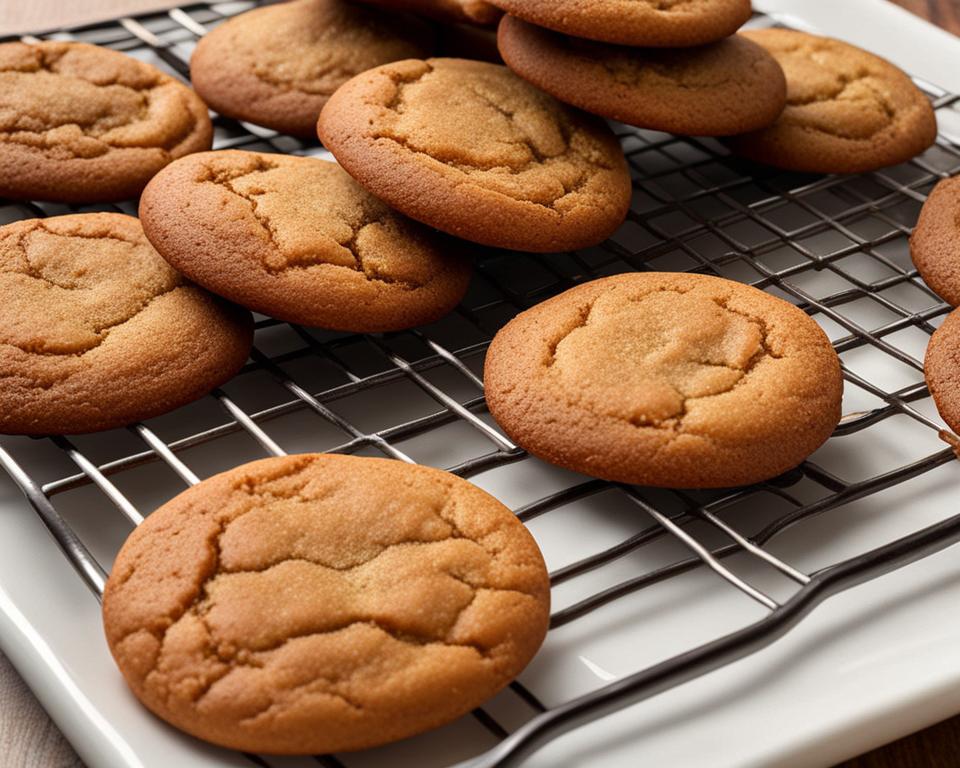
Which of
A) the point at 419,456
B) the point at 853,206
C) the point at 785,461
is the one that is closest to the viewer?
the point at 785,461

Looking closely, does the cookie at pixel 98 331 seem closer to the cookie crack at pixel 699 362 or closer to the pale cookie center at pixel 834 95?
the cookie crack at pixel 699 362

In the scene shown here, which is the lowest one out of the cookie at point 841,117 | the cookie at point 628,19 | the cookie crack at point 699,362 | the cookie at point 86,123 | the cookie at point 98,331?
the cookie at point 98,331

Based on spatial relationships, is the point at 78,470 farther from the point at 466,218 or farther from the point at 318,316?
the point at 466,218

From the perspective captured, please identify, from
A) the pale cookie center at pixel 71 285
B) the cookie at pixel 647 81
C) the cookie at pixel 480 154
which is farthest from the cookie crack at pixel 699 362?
the pale cookie center at pixel 71 285

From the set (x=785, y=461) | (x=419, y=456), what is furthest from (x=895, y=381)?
(x=419, y=456)

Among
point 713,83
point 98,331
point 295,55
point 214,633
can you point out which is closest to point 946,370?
point 713,83

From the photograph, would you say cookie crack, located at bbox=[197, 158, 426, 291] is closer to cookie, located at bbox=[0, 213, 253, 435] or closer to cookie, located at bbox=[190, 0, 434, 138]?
cookie, located at bbox=[0, 213, 253, 435]
